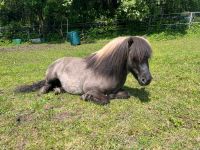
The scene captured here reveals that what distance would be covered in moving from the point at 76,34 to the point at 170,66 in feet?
35.7

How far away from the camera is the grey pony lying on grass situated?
6047mm

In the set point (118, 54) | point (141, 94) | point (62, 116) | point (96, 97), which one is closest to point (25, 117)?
point (62, 116)

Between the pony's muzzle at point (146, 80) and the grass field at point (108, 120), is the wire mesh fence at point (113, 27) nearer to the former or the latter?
the grass field at point (108, 120)

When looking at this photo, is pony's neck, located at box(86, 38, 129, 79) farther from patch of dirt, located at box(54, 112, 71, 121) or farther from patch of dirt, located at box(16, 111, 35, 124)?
patch of dirt, located at box(16, 111, 35, 124)

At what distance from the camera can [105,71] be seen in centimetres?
654

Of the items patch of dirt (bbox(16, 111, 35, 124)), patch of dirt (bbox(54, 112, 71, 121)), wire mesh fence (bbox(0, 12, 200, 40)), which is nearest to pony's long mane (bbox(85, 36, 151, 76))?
patch of dirt (bbox(54, 112, 71, 121))

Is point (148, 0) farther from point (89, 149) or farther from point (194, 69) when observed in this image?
point (89, 149)

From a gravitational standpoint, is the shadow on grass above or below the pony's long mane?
below

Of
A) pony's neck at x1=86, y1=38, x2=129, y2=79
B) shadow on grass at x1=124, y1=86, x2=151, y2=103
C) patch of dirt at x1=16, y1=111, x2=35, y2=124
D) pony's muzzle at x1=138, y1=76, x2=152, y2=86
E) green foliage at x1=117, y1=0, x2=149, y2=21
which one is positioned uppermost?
green foliage at x1=117, y1=0, x2=149, y2=21

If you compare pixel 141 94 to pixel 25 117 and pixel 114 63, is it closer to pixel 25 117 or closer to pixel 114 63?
pixel 114 63

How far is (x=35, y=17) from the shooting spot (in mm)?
24359

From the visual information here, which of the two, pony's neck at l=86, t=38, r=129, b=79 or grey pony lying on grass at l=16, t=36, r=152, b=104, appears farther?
pony's neck at l=86, t=38, r=129, b=79

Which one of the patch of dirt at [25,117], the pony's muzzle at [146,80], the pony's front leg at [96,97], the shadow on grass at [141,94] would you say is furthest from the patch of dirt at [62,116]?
the shadow on grass at [141,94]

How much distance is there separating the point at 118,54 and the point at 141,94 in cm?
129
